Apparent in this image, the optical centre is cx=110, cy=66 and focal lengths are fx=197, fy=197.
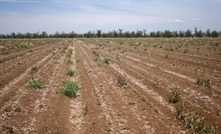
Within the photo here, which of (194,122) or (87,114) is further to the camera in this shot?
(87,114)

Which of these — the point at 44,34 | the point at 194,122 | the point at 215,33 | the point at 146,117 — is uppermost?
the point at 44,34

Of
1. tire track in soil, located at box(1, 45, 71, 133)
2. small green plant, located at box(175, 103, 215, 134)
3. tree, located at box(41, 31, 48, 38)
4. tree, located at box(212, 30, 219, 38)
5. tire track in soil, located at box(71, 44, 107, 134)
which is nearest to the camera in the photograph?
small green plant, located at box(175, 103, 215, 134)

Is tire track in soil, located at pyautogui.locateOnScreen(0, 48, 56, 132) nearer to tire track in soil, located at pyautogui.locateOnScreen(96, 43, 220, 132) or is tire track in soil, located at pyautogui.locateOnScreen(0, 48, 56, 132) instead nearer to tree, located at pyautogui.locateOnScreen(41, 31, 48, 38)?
tire track in soil, located at pyautogui.locateOnScreen(96, 43, 220, 132)

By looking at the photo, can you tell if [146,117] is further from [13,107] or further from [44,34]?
[44,34]

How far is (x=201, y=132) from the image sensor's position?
7996 millimetres

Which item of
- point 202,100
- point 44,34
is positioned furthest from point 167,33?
point 202,100

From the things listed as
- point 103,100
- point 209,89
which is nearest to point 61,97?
point 103,100

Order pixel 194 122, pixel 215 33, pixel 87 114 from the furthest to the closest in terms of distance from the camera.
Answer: pixel 215 33 → pixel 87 114 → pixel 194 122

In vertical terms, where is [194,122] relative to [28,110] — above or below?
below

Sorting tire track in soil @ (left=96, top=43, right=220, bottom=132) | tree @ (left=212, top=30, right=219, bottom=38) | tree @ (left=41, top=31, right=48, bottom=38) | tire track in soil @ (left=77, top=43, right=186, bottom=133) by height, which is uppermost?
tree @ (left=41, top=31, right=48, bottom=38)

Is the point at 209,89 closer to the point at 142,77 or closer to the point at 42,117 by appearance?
the point at 142,77

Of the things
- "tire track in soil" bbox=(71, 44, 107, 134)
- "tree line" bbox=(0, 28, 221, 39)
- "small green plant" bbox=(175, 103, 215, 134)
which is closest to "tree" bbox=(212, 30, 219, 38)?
"tree line" bbox=(0, 28, 221, 39)

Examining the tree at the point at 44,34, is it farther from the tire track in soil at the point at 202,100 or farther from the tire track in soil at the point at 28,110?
the tire track in soil at the point at 202,100

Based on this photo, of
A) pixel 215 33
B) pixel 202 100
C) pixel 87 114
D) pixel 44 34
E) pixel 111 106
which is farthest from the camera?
pixel 44 34
